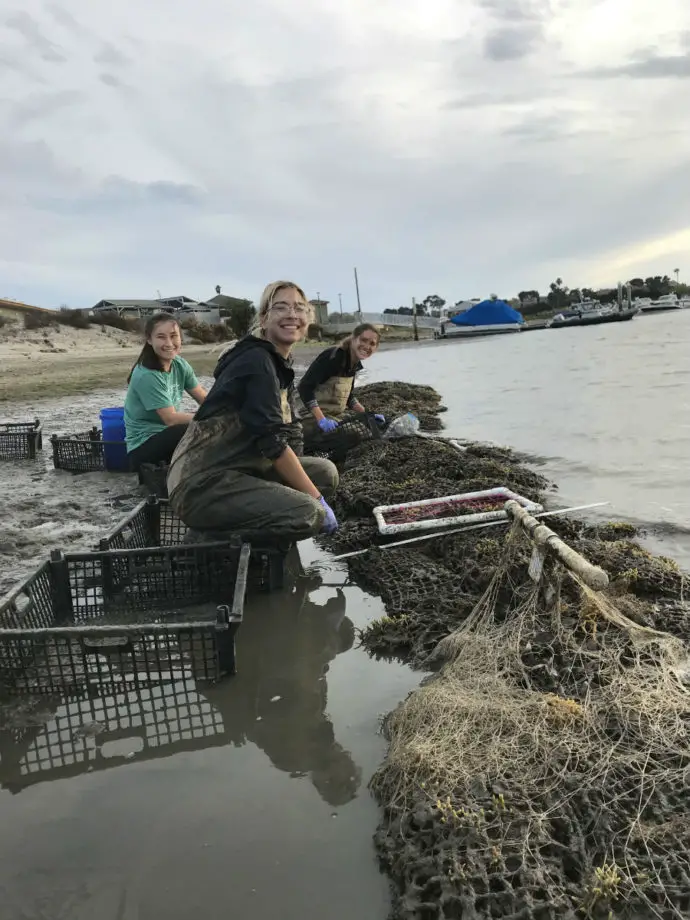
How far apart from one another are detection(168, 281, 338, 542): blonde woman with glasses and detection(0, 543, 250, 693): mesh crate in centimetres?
23

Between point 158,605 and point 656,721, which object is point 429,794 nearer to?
point 656,721

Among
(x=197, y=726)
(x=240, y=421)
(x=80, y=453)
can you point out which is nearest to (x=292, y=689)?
(x=197, y=726)

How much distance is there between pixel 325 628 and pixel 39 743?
1.53m

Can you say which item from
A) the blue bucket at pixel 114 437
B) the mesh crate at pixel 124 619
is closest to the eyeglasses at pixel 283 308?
the mesh crate at pixel 124 619

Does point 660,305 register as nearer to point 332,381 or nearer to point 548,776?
point 332,381

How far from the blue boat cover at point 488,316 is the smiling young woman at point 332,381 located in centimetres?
6608

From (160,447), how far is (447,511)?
256 cm

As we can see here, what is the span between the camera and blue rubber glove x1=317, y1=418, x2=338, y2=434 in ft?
22.5

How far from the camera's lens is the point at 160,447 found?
18.5ft

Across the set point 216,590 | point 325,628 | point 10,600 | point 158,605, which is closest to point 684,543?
point 325,628

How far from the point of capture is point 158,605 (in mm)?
3744

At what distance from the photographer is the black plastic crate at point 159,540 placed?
3.93 m

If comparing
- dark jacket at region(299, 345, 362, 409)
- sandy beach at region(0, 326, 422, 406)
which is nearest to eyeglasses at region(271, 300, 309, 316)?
dark jacket at region(299, 345, 362, 409)

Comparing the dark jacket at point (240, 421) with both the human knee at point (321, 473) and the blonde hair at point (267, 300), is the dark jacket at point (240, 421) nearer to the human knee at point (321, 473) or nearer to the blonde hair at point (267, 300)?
the blonde hair at point (267, 300)
